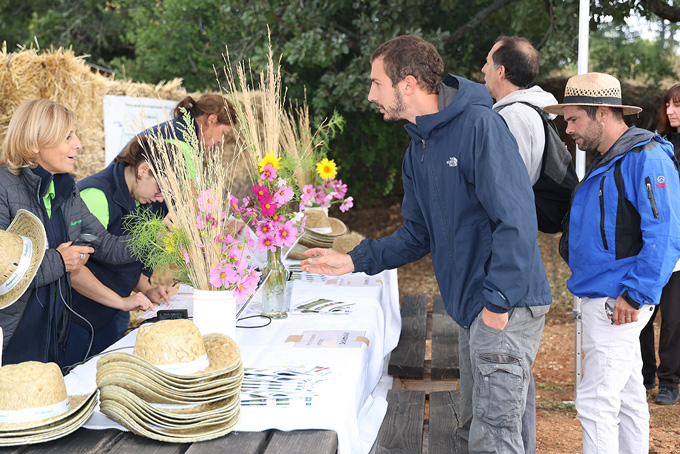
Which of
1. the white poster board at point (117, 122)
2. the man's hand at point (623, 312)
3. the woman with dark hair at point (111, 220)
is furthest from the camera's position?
the white poster board at point (117, 122)

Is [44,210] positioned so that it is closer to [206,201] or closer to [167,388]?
[206,201]

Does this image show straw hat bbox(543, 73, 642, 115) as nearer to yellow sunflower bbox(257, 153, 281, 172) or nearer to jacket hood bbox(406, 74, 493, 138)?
jacket hood bbox(406, 74, 493, 138)

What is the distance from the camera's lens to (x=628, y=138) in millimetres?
2602

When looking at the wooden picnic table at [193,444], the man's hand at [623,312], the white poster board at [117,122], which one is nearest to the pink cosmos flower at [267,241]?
the wooden picnic table at [193,444]

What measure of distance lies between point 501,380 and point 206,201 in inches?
41.1

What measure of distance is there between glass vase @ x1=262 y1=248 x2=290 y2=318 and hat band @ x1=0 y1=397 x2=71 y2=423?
117cm

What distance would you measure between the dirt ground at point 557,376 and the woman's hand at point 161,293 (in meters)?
1.95

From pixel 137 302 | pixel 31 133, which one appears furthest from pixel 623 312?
pixel 31 133

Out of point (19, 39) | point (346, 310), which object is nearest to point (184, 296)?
point (346, 310)

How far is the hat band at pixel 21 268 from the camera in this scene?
1.92 meters

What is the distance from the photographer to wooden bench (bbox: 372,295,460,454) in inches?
94.3

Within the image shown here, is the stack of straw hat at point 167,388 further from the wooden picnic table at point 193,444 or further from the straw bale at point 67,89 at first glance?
the straw bale at point 67,89

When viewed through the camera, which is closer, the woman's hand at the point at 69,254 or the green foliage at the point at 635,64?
the woman's hand at the point at 69,254

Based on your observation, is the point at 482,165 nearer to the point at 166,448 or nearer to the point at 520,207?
the point at 520,207
